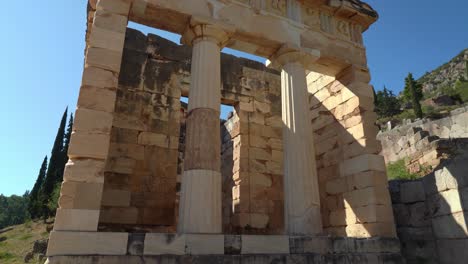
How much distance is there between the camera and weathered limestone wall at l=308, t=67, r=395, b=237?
7785 millimetres

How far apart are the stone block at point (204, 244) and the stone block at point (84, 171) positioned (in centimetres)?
184

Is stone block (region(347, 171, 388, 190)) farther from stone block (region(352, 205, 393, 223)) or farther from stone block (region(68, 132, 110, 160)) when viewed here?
stone block (region(68, 132, 110, 160))

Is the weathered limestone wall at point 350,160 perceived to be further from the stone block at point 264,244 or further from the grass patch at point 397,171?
the grass patch at point 397,171

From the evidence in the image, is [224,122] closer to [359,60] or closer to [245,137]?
[245,137]

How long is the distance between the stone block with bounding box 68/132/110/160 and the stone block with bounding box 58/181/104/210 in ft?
1.57

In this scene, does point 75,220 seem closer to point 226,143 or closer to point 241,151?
point 241,151

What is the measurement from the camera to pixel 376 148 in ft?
27.3

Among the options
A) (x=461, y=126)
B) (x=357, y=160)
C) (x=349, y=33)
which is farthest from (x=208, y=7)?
(x=461, y=126)

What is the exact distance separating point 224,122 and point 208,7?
5.95 metres

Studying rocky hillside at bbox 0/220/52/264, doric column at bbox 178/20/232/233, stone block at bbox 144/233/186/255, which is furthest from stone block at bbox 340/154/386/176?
rocky hillside at bbox 0/220/52/264

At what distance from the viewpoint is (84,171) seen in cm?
539

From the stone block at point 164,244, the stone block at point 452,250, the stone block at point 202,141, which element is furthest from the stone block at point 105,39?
the stone block at point 452,250

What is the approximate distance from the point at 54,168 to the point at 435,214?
3317 cm

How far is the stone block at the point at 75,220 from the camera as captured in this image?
497cm
